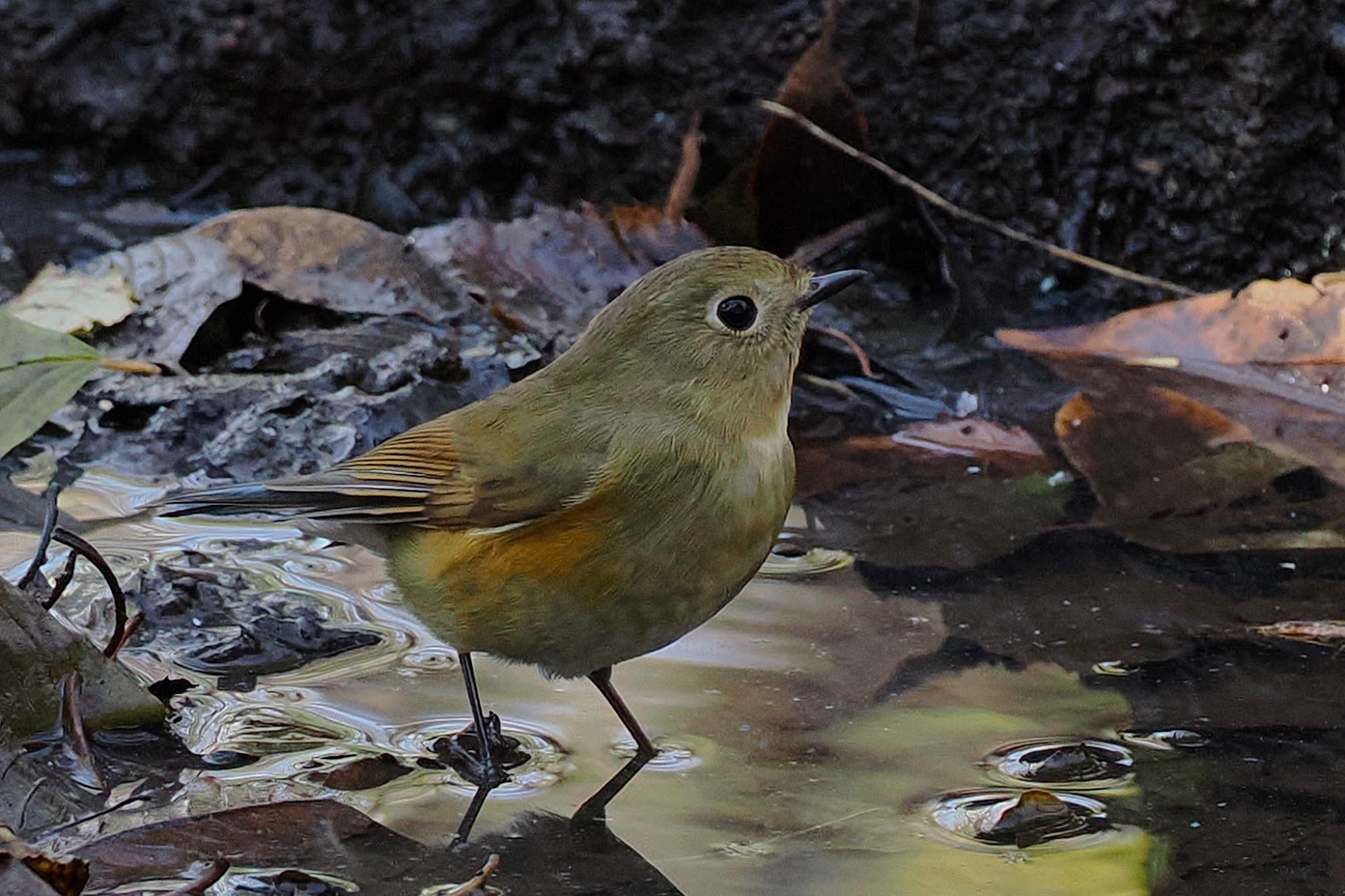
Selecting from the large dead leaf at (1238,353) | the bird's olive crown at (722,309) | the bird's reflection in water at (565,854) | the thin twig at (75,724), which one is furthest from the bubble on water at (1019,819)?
the large dead leaf at (1238,353)

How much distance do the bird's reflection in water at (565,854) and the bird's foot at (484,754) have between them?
43 mm

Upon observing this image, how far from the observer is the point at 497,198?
659 centimetres

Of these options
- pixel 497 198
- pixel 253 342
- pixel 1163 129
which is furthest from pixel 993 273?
pixel 253 342

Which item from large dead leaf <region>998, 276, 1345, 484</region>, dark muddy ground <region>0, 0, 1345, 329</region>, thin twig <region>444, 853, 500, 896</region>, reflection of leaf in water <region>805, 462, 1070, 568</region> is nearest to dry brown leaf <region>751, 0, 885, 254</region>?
dark muddy ground <region>0, 0, 1345, 329</region>

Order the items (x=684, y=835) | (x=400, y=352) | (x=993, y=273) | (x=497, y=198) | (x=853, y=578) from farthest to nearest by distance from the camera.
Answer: (x=497, y=198) → (x=993, y=273) → (x=400, y=352) → (x=853, y=578) → (x=684, y=835)

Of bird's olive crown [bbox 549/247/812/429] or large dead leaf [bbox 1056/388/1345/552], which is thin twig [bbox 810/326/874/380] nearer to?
large dead leaf [bbox 1056/388/1345/552]

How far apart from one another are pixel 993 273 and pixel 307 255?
2244 mm

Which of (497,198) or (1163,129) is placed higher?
(1163,129)

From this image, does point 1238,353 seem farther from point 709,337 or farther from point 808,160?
point 709,337

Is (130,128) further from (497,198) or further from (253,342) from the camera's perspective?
(253,342)

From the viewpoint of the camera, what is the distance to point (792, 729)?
10.6ft

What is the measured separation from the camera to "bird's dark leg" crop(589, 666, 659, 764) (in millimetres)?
3176

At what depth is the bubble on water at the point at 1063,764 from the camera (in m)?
3.02

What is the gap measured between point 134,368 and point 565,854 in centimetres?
264
